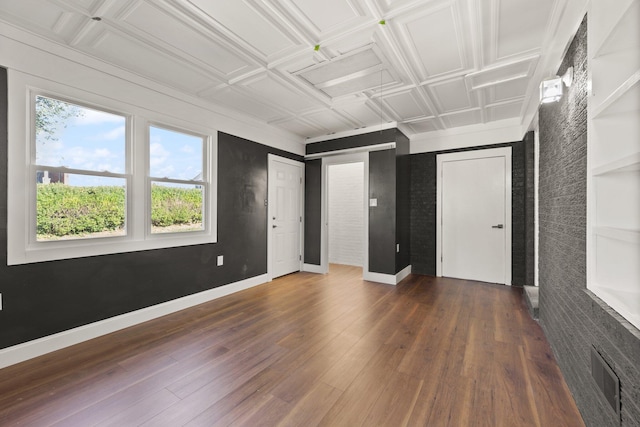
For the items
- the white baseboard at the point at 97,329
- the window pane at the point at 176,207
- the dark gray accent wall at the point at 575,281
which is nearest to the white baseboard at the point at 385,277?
the dark gray accent wall at the point at 575,281

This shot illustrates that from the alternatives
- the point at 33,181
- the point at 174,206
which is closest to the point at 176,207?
the point at 174,206

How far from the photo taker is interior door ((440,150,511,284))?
14.5 feet

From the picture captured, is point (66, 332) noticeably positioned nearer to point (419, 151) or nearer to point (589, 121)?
point (589, 121)

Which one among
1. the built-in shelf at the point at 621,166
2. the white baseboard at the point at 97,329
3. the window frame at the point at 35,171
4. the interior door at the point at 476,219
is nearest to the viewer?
the built-in shelf at the point at 621,166

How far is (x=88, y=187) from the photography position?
261cm

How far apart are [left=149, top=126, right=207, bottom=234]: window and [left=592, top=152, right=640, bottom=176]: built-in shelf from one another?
145 inches

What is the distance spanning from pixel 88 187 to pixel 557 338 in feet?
13.8

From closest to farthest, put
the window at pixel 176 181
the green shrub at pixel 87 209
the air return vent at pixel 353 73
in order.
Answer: the green shrub at pixel 87 209 < the air return vent at pixel 353 73 < the window at pixel 176 181

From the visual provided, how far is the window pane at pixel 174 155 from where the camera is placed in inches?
123

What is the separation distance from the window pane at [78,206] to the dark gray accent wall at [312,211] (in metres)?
3.11

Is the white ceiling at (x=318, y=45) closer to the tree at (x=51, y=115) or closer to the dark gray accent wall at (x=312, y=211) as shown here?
the tree at (x=51, y=115)

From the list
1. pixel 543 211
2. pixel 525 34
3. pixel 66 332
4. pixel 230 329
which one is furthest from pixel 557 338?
pixel 66 332

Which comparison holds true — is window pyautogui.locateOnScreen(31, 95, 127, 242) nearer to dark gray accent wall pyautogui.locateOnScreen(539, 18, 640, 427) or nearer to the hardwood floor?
the hardwood floor

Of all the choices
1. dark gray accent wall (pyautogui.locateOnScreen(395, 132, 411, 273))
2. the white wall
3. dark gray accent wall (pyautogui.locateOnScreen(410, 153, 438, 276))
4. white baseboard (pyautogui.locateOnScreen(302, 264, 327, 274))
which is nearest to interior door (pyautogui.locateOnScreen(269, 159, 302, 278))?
white baseboard (pyautogui.locateOnScreen(302, 264, 327, 274))
